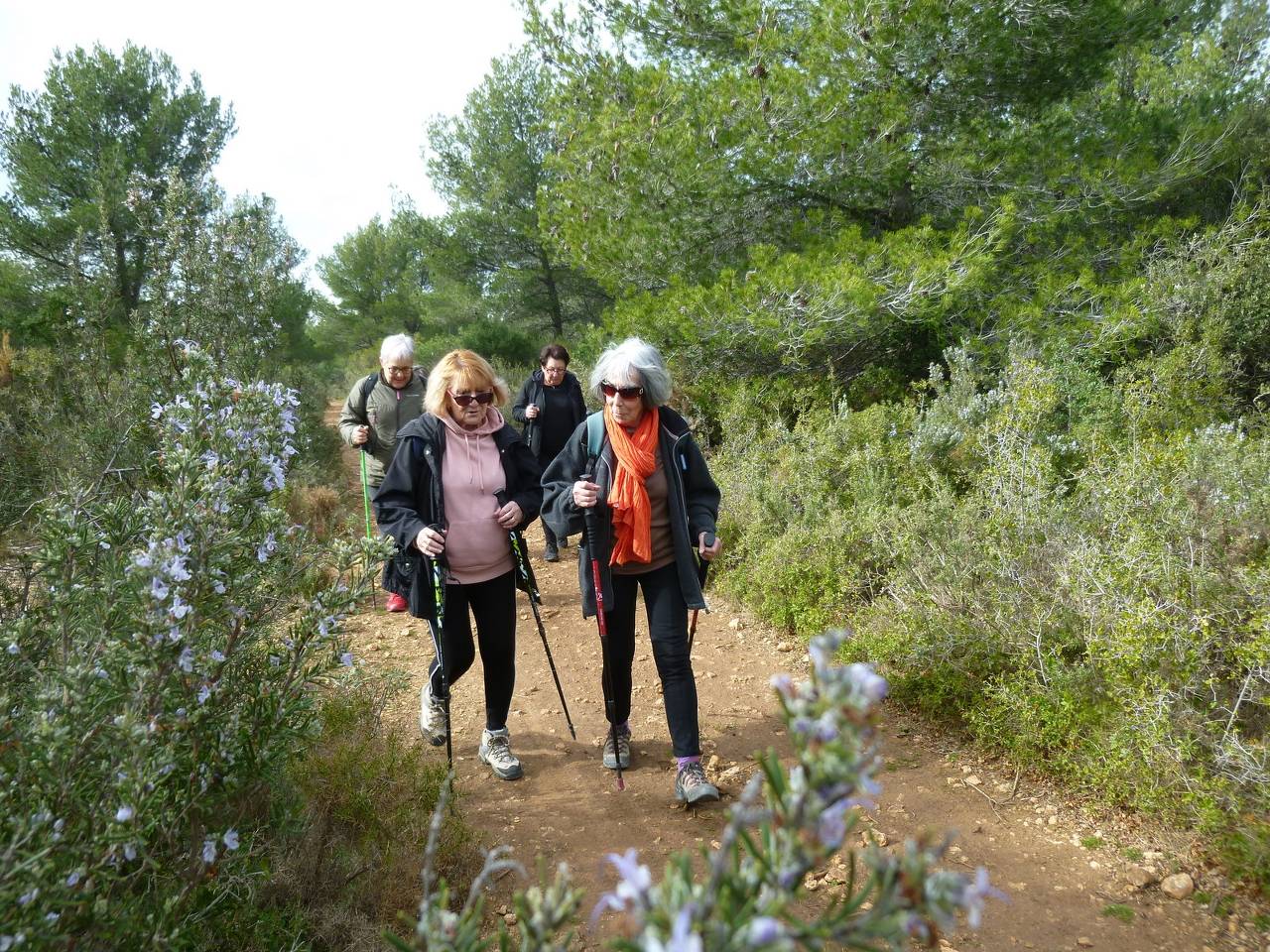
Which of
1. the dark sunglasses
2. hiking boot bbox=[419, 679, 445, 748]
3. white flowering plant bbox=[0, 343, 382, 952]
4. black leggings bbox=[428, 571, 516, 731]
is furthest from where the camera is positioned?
hiking boot bbox=[419, 679, 445, 748]

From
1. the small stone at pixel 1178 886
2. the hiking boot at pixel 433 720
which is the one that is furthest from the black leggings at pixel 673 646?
the small stone at pixel 1178 886

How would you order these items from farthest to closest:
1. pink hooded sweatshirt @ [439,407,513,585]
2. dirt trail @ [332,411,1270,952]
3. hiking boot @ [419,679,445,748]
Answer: hiking boot @ [419,679,445,748], pink hooded sweatshirt @ [439,407,513,585], dirt trail @ [332,411,1270,952]

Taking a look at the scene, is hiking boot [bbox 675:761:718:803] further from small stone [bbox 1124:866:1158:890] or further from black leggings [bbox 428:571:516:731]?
small stone [bbox 1124:866:1158:890]

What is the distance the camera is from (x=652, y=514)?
11.4ft

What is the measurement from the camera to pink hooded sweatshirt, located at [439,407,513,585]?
346cm

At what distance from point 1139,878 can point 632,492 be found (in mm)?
2521

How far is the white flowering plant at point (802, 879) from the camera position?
0.83m

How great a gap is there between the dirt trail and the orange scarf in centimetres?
118

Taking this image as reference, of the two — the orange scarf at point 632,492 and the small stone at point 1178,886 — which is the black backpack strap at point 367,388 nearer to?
the orange scarf at point 632,492

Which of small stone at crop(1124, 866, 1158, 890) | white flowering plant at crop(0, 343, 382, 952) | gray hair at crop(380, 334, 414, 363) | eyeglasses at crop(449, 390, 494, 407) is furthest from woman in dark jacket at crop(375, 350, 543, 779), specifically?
small stone at crop(1124, 866, 1158, 890)

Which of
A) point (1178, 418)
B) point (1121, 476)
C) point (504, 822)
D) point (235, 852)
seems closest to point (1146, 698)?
point (1121, 476)

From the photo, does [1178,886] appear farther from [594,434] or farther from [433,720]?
[433,720]

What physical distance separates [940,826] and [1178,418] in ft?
16.2

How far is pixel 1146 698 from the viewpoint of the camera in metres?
3.06
